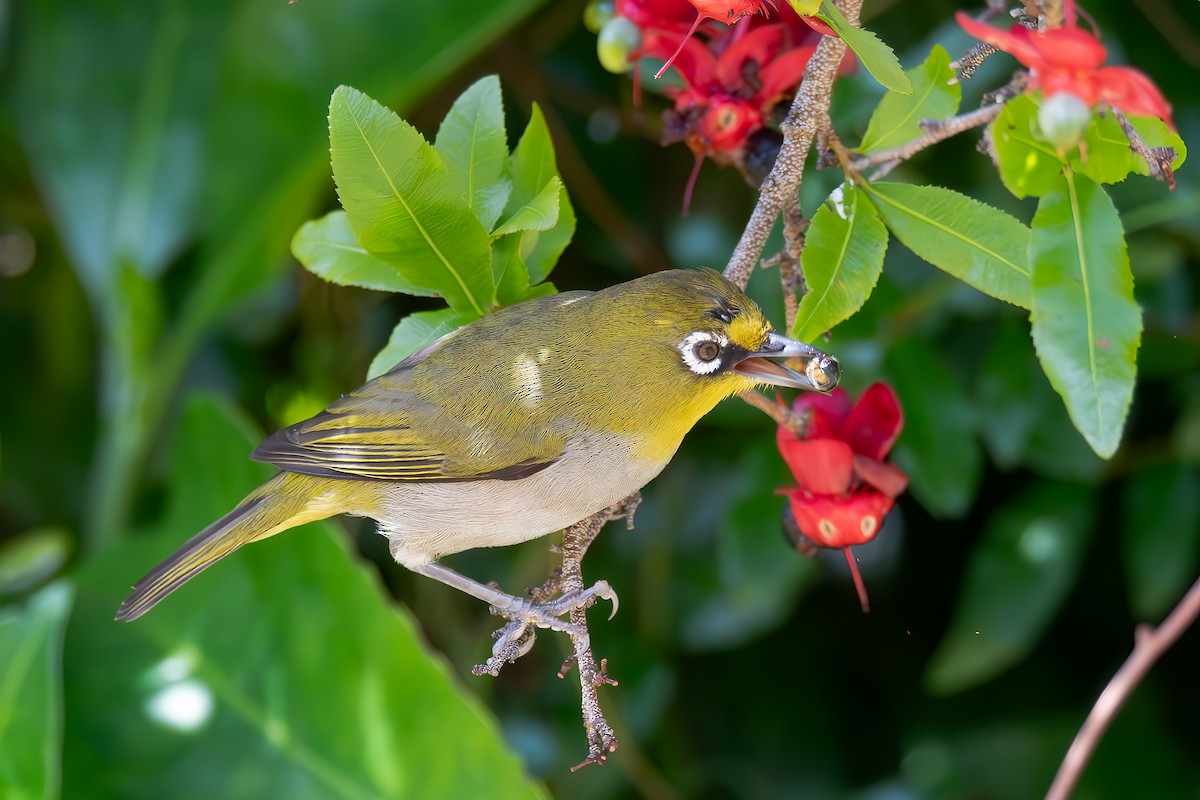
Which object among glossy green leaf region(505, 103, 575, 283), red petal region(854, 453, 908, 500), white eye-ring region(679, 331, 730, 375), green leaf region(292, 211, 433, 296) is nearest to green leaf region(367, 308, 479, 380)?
green leaf region(292, 211, 433, 296)

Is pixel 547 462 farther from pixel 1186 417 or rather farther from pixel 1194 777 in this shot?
pixel 1194 777

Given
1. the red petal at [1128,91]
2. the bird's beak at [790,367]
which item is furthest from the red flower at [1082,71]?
the bird's beak at [790,367]

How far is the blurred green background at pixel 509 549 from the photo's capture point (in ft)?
9.29

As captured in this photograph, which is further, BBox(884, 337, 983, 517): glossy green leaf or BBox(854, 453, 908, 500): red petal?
BBox(884, 337, 983, 517): glossy green leaf

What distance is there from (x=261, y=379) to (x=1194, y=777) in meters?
2.92

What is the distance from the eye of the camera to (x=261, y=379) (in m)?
4.16

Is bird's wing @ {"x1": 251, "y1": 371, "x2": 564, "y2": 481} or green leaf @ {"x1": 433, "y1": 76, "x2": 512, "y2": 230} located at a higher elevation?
green leaf @ {"x1": 433, "y1": 76, "x2": 512, "y2": 230}

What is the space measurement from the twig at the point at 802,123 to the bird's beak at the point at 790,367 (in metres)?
0.24

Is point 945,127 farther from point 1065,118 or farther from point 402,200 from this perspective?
point 402,200

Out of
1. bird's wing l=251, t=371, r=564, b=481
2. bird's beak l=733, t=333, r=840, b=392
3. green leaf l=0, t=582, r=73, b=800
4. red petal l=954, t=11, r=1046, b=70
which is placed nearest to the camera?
red petal l=954, t=11, r=1046, b=70

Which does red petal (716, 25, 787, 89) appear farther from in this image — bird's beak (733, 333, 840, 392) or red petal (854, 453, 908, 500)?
red petal (854, 453, 908, 500)

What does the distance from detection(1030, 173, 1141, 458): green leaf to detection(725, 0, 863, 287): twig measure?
369 millimetres

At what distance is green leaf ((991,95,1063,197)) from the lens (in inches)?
60.3

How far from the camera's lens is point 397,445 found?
2.38 metres
